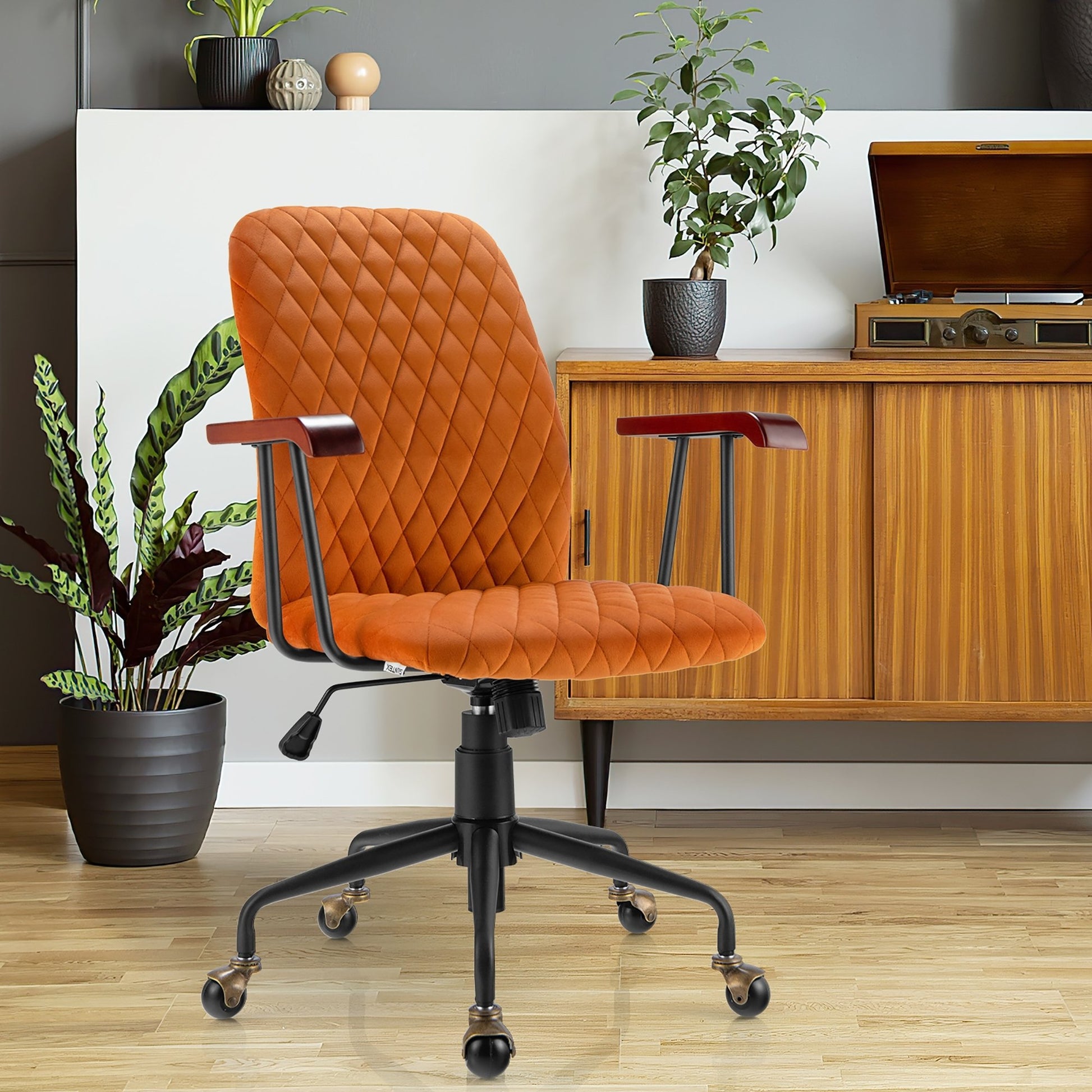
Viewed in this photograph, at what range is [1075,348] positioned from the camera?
93.7 inches

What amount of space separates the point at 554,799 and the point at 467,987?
1004 millimetres

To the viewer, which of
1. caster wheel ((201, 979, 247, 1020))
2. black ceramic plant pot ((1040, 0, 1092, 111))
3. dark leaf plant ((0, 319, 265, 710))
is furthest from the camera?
black ceramic plant pot ((1040, 0, 1092, 111))

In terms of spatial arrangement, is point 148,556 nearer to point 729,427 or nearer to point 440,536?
point 440,536

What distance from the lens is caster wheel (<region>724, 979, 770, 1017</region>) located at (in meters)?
1.67

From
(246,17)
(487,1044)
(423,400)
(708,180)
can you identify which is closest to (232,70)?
(246,17)

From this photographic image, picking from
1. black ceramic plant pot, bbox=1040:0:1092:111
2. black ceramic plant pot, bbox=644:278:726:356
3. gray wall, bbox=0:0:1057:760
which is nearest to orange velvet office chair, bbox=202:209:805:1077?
black ceramic plant pot, bbox=644:278:726:356

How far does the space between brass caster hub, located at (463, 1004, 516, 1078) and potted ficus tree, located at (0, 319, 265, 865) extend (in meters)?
0.99

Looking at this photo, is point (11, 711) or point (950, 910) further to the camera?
point (11, 711)

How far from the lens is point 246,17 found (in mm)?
2723

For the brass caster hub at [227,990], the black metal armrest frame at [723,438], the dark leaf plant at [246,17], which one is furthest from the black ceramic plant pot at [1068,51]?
the brass caster hub at [227,990]

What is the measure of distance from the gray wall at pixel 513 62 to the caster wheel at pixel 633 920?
81 centimetres

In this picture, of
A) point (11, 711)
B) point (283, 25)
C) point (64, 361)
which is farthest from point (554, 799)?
point (283, 25)

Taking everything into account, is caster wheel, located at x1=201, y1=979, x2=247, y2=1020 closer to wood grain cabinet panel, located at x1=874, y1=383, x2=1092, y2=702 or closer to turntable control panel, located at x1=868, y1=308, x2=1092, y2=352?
wood grain cabinet panel, located at x1=874, y1=383, x2=1092, y2=702

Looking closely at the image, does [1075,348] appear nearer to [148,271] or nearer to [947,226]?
[947,226]
